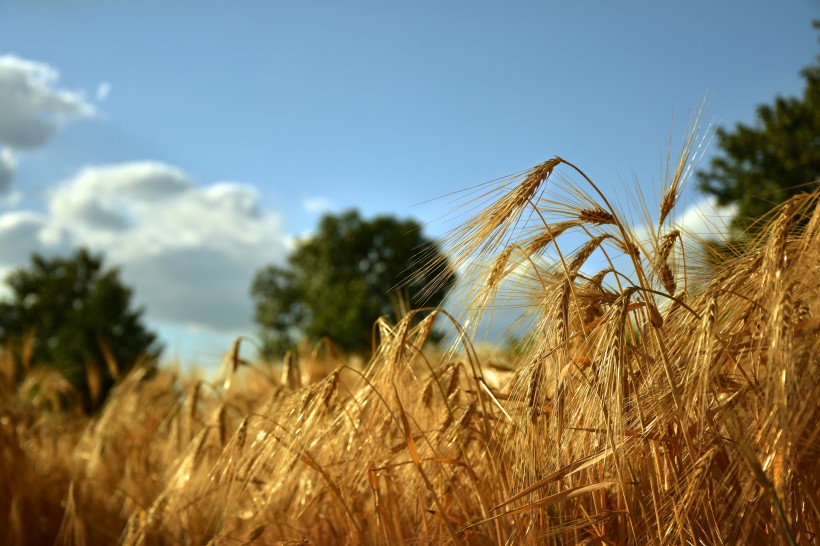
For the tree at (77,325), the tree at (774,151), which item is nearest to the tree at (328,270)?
the tree at (77,325)

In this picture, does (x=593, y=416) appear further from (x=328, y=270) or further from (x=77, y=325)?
(x=328, y=270)

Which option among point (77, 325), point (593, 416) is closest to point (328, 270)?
point (77, 325)

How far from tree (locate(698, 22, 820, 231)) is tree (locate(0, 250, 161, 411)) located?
41.7 ft

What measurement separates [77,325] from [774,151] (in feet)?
49.5

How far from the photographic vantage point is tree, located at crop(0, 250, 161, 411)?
1270 centimetres

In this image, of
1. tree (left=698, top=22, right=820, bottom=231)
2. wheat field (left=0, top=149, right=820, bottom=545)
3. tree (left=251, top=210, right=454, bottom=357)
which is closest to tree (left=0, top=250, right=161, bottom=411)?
wheat field (left=0, top=149, right=820, bottom=545)

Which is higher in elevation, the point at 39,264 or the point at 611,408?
the point at 39,264

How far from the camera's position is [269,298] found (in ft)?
105

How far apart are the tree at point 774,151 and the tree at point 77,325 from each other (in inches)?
500

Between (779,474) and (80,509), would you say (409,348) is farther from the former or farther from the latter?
(80,509)

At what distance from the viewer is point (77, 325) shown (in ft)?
47.7

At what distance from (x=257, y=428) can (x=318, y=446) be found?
0.21 m

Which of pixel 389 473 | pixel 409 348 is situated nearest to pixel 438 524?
pixel 389 473

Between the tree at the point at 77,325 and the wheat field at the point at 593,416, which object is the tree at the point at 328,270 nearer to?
the tree at the point at 77,325
